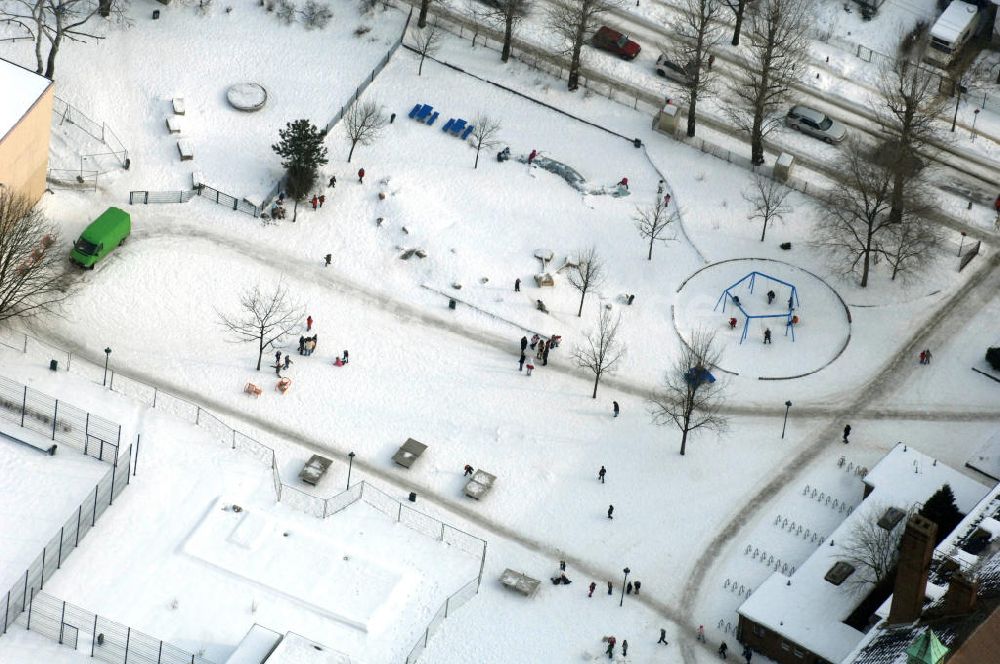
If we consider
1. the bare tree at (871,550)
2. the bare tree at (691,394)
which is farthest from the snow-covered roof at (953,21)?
the bare tree at (871,550)

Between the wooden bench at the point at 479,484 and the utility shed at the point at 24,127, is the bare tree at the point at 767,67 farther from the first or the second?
the utility shed at the point at 24,127

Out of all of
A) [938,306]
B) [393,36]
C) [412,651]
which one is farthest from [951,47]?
[412,651]

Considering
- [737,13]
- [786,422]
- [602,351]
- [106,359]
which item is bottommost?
[106,359]

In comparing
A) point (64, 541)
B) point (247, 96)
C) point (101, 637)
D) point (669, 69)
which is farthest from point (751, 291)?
point (101, 637)

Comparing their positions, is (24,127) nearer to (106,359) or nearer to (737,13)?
(106,359)

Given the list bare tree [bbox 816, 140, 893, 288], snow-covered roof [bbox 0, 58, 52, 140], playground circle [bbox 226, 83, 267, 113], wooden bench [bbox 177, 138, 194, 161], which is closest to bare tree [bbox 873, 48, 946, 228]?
bare tree [bbox 816, 140, 893, 288]

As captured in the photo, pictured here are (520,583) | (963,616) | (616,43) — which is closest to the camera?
(963,616)
